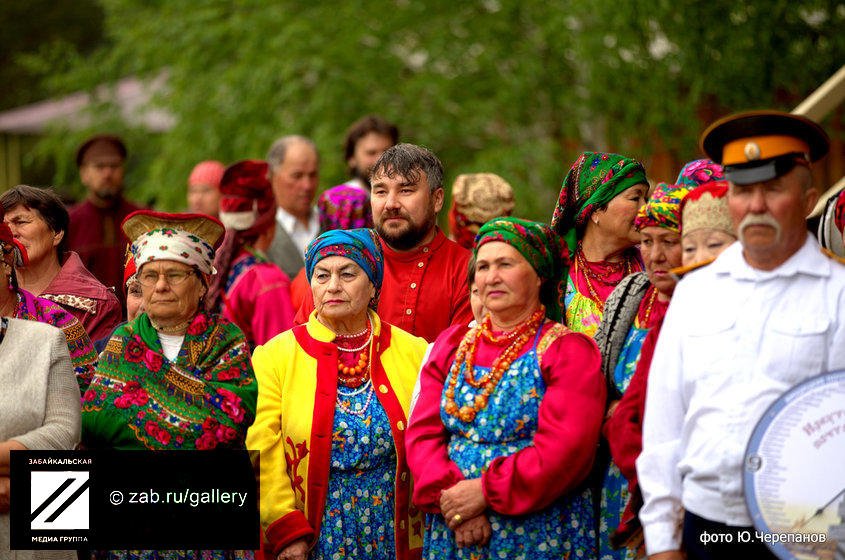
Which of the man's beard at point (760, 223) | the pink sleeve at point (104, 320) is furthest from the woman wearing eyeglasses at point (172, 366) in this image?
the man's beard at point (760, 223)

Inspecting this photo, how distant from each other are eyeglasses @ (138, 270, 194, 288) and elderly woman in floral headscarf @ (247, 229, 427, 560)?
18.1 inches

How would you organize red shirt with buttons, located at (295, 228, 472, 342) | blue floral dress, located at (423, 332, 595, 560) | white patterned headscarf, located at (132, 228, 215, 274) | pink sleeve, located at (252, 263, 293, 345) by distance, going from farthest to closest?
pink sleeve, located at (252, 263, 293, 345)
red shirt with buttons, located at (295, 228, 472, 342)
white patterned headscarf, located at (132, 228, 215, 274)
blue floral dress, located at (423, 332, 595, 560)

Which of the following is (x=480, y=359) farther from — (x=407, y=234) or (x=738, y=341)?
(x=407, y=234)

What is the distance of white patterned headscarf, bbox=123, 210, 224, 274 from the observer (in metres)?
5.12

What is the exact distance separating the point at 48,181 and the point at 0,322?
2045cm

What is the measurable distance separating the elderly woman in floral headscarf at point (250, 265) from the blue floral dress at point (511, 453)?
2.11 meters

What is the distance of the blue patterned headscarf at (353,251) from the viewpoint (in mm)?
5117

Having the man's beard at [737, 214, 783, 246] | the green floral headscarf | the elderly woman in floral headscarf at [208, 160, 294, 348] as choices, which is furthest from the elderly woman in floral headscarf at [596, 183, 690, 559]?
the elderly woman in floral headscarf at [208, 160, 294, 348]

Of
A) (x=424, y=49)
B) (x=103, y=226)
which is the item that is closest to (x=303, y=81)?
(x=424, y=49)

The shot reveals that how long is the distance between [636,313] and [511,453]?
0.76 meters

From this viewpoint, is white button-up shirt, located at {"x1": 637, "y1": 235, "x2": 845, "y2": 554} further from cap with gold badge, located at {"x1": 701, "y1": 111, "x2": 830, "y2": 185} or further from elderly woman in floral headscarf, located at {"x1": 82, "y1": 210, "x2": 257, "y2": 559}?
elderly woman in floral headscarf, located at {"x1": 82, "y1": 210, "x2": 257, "y2": 559}

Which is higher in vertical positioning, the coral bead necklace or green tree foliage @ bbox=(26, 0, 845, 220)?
green tree foliage @ bbox=(26, 0, 845, 220)

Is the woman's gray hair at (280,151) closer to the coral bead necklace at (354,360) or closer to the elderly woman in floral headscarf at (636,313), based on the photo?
the coral bead necklace at (354,360)

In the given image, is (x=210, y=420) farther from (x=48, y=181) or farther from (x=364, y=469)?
(x=48, y=181)
